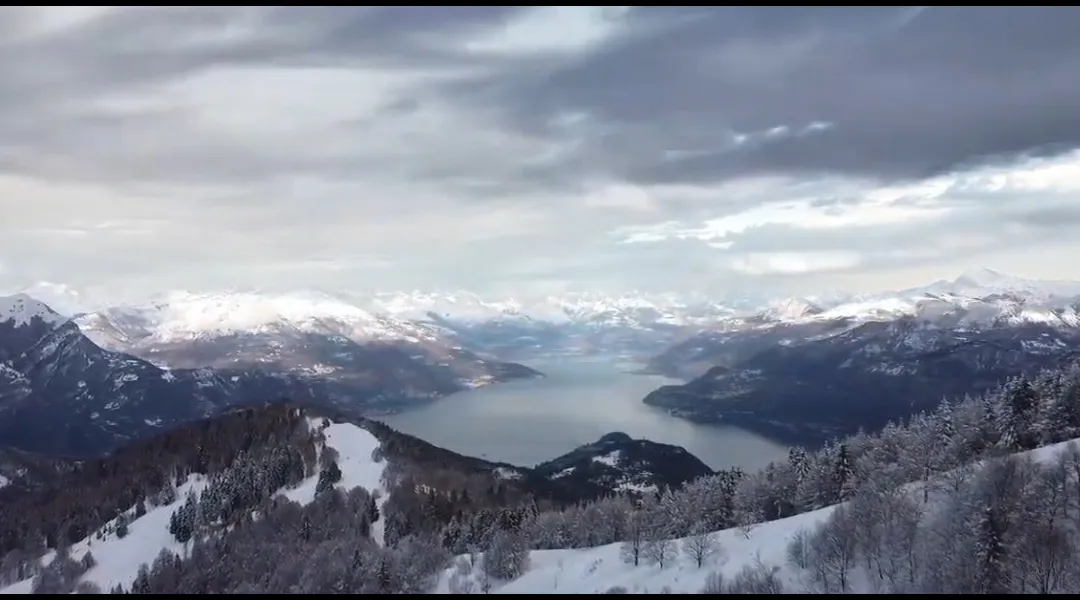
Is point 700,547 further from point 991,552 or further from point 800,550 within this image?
point 991,552

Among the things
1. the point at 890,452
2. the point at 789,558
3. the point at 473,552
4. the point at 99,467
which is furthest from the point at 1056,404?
the point at 99,467

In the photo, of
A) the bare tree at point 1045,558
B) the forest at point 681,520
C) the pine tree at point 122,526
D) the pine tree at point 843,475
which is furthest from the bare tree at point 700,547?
the pine tree at point 122,526

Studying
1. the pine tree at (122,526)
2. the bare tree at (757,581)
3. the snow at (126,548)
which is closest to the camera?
the bare tree at (757,581)

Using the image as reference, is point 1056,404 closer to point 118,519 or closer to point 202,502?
point 202,502

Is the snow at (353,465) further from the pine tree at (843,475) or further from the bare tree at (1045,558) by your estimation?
the bare tree at (1045,558)

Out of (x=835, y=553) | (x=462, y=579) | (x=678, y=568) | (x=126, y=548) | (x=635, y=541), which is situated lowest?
(x=126, y=548)

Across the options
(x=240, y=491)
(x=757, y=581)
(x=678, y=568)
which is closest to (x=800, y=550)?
(x=757, y=581)
